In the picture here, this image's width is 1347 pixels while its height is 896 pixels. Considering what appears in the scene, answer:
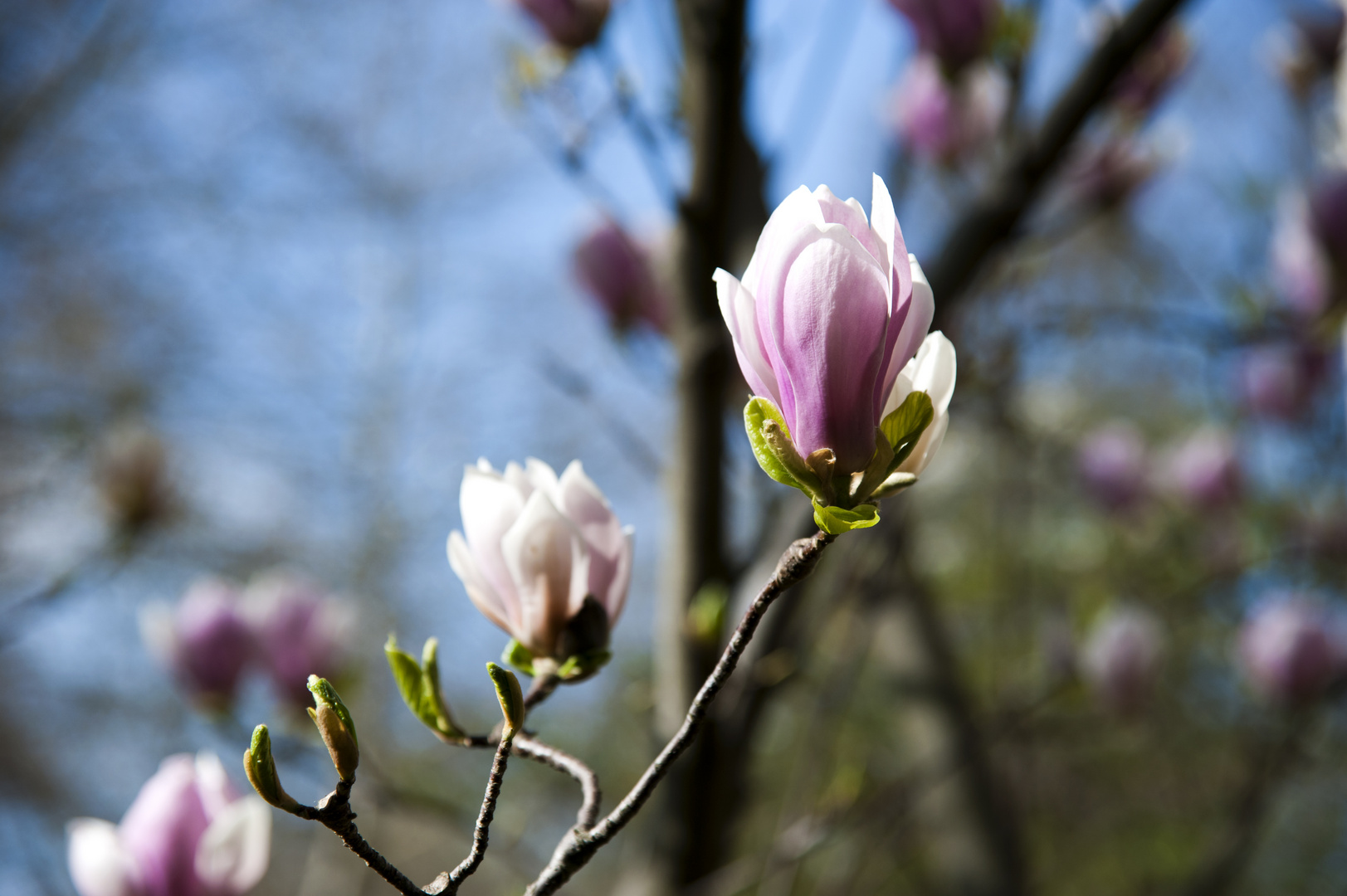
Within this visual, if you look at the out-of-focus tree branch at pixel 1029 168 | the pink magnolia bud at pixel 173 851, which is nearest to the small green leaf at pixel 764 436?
the pink magnolia bud at pixel 173 851

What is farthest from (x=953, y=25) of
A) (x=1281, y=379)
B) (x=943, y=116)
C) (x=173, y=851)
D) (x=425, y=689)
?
(x=1281, y=379)

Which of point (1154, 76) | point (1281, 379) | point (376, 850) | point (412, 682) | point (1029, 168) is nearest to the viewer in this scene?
point (376, 850)

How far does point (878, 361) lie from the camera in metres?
0.34

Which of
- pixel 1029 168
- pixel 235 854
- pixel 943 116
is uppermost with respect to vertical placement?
pixel 235 854

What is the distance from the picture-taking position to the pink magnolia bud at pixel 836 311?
12.9 inches

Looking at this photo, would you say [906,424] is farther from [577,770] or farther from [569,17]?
[569,17]

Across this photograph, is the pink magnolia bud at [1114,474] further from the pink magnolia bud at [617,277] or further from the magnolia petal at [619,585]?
the magnolia petal at [619,585]

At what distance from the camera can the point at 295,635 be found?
1153 mm

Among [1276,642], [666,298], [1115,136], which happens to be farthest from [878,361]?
[1276,642]

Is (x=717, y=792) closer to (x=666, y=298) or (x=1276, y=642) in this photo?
(x=666, y=298)

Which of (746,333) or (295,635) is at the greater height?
(746,333)

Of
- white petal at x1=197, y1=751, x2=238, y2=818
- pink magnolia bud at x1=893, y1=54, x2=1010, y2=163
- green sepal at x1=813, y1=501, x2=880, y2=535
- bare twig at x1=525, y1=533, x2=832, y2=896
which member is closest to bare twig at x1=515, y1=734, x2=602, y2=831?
bare twig at x1=525, y1=533, x2=832, y2=896

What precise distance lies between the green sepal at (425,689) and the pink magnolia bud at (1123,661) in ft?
4.81

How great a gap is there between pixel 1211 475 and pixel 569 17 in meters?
1.71
